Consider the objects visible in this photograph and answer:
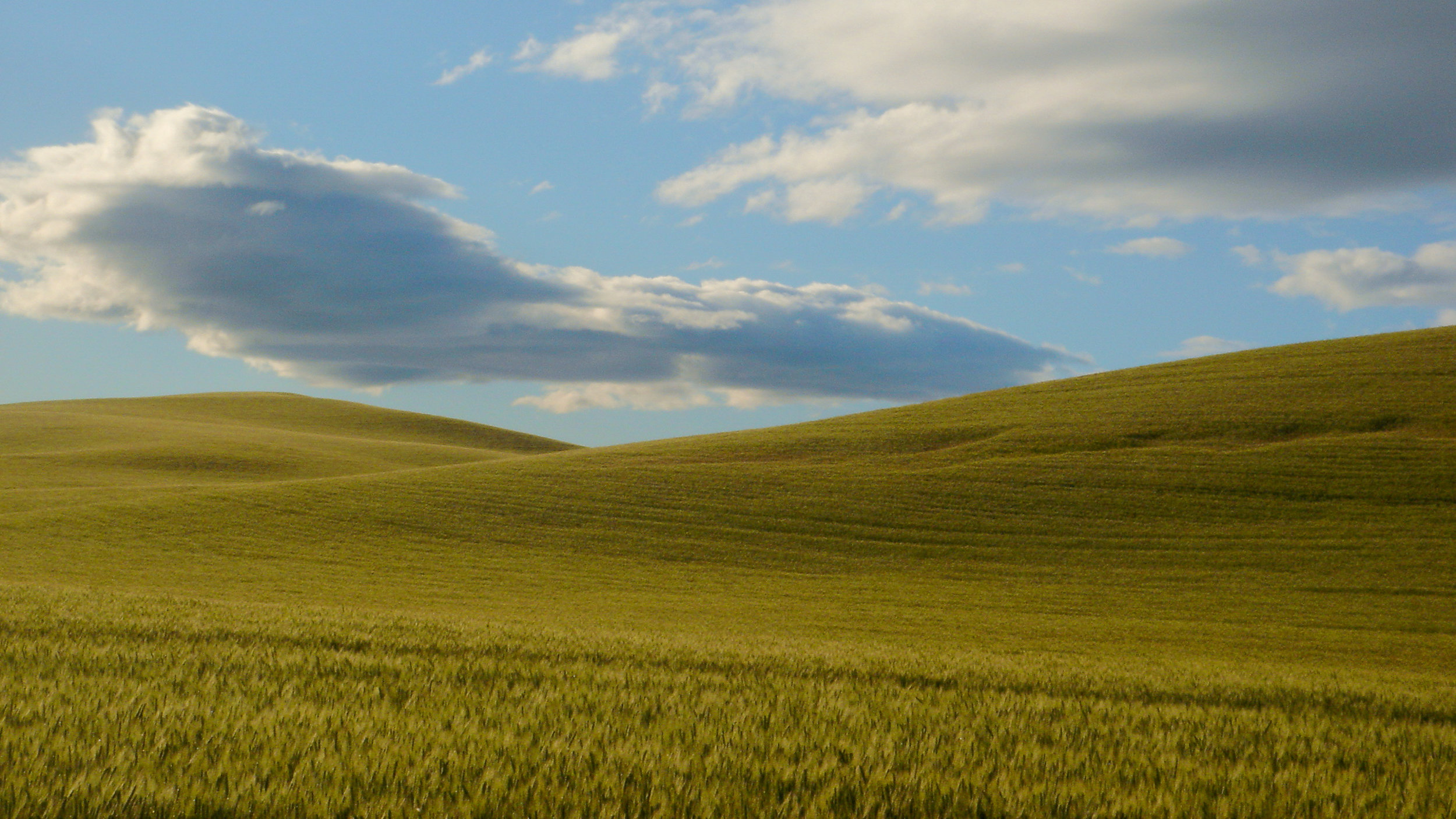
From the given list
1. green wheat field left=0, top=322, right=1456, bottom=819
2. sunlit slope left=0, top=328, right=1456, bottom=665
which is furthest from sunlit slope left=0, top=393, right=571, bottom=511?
sunlit slope left=0, top=328, right=1456, bottom=665

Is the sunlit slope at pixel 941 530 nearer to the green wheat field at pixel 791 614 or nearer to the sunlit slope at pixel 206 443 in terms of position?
the green wheat field at pixel 791 614

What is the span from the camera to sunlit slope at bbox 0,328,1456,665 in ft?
88.5

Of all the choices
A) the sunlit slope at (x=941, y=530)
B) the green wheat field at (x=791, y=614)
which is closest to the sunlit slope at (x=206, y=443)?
the green wheat field at (x=791, y=614)

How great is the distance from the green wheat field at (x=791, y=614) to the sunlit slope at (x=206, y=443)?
825mm

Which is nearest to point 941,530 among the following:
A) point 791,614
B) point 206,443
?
point 791,614

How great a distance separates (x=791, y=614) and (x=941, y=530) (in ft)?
46.4

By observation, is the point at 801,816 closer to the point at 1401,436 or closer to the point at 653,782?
the point at 653,782

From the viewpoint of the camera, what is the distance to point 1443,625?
85.7 ft

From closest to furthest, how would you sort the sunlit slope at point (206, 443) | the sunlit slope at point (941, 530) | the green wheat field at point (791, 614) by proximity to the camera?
the green wheat field at point (791, 614) < the sunlit slope at point (941, 530) < the sunlit slope at point (206, 443)

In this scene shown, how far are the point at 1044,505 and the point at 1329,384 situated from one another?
2753cm

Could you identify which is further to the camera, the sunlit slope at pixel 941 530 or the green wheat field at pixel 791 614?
the sunlit slope at pixel 941 530

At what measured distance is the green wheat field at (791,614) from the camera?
4.54 metres

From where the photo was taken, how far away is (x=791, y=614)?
2606cm

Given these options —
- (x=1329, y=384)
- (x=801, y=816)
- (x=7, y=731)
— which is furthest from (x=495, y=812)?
(x=1329, y=384)
